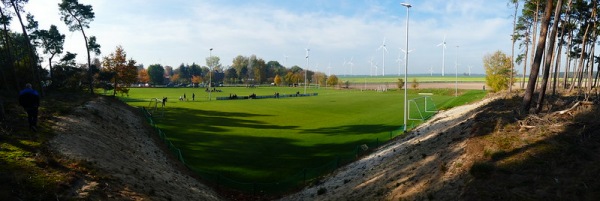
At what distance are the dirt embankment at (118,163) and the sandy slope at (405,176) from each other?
278 inches

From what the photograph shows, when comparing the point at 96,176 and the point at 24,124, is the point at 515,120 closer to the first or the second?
the point at 96,176

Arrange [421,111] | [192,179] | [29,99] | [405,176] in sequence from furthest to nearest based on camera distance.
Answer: [421,111]
[192,179]
[405,176]
[29,99]

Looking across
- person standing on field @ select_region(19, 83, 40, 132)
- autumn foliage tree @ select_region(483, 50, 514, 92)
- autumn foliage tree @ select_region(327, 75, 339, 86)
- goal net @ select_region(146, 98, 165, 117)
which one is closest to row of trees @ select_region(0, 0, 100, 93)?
goal net @ select_region(146, 98, 165, 117)

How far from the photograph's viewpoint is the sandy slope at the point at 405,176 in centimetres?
1424

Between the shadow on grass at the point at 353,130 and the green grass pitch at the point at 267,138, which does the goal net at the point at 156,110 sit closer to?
the green grass pitch at the point at 267,138

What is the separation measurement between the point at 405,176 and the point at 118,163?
14343 millimetres

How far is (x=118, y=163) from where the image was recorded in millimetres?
18422

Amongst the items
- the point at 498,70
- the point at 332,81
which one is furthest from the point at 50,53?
the point at 332,81

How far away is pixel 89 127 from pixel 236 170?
10.5 meters

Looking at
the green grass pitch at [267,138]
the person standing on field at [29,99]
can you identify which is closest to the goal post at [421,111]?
the green grass pitch at [267,138]

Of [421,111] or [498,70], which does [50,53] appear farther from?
[498,70]

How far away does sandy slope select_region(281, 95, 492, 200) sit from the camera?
14.2 metres

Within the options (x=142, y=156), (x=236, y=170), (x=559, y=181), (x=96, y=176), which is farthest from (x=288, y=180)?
(x=559, y=181)

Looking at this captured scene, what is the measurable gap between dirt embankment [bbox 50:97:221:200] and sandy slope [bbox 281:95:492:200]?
7.05 m
